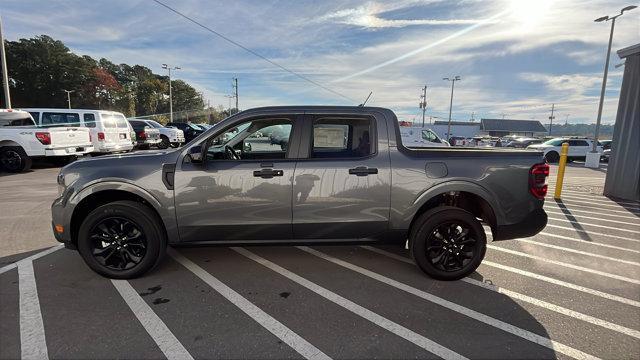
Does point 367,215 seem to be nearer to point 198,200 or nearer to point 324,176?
point 324,176

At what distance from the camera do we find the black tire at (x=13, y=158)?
10719mm

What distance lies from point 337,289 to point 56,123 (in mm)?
12162

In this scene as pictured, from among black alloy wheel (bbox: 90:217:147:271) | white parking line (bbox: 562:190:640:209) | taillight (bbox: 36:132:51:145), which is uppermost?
taillight (bbox: 36:132:51:145)

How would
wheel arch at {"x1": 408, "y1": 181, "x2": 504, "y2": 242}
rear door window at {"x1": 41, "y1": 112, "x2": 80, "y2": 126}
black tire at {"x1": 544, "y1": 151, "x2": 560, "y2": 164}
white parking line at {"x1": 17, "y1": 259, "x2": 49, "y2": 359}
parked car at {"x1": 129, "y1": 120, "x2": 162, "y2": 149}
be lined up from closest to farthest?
white parking line at {"x1": 17, "y1": 259, "x2": 49, "y2": 359} < wheel arch at {"x1": 408, "y1": 181, "x2": 504, "y2": 242} < rear door window at {"x1": 41, "y1": 112, "x2": 80, "y2": 126} < parked car at {"x1": 129, "y1": 120, "x2": 162, "y2": 149} < black tire at {"x1": 544, "y1": 151, "x2": 560, "y2": 164}

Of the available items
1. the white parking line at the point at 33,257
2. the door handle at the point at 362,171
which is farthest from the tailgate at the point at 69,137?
the door handle at the point at 362,171

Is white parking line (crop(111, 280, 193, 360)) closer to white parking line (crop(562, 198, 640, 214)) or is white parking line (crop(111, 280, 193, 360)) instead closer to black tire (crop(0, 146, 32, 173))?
white parking line (crop(562, 198, 640, 214))

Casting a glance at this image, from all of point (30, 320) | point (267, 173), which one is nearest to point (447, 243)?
point (267, 173)

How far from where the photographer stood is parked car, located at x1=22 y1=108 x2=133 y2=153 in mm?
11469

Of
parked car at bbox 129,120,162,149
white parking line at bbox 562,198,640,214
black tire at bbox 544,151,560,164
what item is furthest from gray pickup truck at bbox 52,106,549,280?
black tire at bbox 544,151,560,164

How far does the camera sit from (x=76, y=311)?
3.15 meters

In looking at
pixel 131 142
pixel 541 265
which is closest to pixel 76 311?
pixel 541 265

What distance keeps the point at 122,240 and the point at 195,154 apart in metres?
1.23

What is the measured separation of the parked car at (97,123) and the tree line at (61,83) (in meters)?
67.8

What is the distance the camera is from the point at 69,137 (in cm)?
1117
